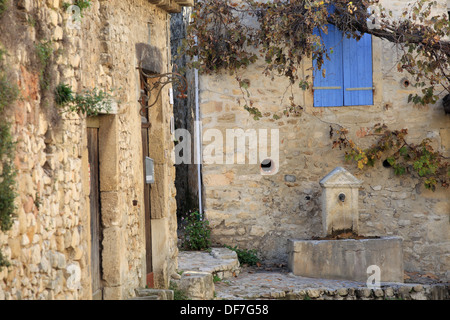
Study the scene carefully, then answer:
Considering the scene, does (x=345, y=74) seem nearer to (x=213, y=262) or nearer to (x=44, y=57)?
(x=213, y=262)

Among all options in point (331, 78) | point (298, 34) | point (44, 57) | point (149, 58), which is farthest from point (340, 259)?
point (44, 57)

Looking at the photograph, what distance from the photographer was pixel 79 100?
4609mm

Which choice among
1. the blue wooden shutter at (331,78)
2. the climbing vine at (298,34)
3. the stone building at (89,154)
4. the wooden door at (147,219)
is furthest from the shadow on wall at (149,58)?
the blue wooden shutter at (331,78)

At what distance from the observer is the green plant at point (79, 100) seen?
14.3 ft

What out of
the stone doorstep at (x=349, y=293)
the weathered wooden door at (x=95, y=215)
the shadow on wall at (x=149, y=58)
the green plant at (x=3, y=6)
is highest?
the shadow on wall at (x=149, y=58)

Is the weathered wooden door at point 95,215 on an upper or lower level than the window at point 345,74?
lower

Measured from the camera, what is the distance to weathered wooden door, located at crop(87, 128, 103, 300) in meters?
5.52

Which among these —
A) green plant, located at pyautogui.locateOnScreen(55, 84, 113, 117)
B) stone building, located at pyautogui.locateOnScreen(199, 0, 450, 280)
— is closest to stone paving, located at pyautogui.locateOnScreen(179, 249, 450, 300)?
stone building, located at pyautogui.locateOnScreen(199, 0, 450, 280)

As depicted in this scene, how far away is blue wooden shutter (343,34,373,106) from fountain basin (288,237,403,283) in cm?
232

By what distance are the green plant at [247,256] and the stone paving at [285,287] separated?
0.51 m

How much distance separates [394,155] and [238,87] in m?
2.48

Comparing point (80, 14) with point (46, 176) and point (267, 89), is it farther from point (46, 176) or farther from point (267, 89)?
point (267, 89)

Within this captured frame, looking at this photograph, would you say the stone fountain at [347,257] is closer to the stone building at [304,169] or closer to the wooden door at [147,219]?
the stone building at [304,169]

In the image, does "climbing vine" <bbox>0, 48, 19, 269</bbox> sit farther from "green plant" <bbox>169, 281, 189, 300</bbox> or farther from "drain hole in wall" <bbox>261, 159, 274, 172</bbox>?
"drain hole in wall" <bbox>261, 159, 274, 172</bbox>
